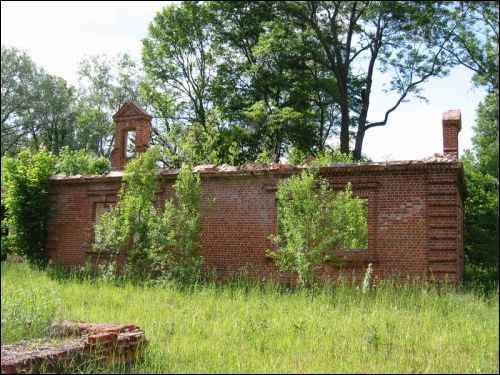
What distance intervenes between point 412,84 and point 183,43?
39.7 ft

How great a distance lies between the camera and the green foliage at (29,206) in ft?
64.5

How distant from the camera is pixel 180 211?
52.0ft

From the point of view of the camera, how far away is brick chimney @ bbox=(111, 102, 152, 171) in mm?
24953

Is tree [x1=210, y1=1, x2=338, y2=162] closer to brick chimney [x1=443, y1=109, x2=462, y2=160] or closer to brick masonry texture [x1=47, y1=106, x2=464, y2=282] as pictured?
brick chimney [x1=443, y1=109, x2=462, y2=160]

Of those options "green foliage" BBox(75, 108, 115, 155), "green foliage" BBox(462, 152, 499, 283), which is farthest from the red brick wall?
"green foliage" BBox(75, 108, 115, 155)

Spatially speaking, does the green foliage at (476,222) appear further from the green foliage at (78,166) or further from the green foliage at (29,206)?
the green foliage at (78,166)

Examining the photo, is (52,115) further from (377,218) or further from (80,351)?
(80,351)

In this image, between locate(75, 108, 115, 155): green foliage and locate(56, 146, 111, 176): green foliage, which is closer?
locate(56, 146, 111, 176): green foliage

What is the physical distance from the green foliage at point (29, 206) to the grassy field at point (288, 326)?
311 inches

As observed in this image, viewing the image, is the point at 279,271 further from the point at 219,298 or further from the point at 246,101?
the point at 246,101

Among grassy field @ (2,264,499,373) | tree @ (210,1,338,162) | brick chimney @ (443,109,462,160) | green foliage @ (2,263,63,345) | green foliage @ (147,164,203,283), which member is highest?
tree @ (210,1,338,162)

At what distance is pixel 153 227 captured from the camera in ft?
52.7

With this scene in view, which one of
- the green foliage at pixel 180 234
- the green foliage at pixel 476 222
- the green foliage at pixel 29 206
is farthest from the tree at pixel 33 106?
the green foliage at pixel 476 222

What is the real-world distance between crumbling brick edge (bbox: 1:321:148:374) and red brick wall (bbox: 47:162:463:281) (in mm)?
8706
